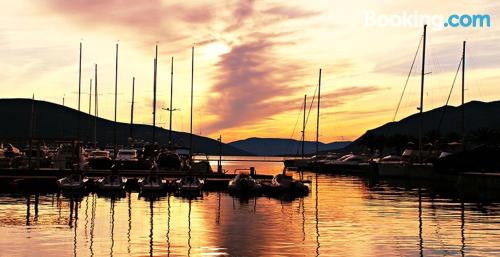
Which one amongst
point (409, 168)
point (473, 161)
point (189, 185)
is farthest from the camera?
point (409, 168)

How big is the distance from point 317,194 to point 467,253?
38.7 m

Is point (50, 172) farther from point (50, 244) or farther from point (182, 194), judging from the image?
point (50, 244)

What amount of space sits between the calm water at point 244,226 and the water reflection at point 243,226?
47mm

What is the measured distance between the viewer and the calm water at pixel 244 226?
97.4 ft

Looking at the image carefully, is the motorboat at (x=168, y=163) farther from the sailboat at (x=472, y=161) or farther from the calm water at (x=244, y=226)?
the sailboat at (x=472, y=161)

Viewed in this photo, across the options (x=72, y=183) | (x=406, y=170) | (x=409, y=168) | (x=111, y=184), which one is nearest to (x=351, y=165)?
(x=406, y=170)

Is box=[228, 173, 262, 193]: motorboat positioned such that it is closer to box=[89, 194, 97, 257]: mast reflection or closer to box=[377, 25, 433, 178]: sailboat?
box=[89, 194, 97, 257]: mast reflection

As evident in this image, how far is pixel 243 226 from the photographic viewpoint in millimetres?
38438

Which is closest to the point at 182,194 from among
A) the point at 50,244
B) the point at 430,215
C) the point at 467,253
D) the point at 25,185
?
the point at 25,185

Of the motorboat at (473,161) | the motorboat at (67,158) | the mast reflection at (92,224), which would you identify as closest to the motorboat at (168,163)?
the motorboat at (67,158)

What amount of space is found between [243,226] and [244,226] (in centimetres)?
6

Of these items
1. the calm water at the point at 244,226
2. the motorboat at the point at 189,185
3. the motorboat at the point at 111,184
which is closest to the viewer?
the calm water at the point at 244,226

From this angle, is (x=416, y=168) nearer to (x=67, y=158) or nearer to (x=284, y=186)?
(x=284, y=186)

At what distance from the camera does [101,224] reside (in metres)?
38.2
